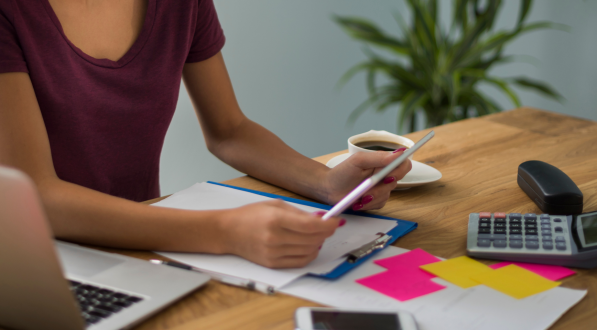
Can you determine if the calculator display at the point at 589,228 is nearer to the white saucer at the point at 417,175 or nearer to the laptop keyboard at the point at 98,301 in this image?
the white saucer at the point at 417,175

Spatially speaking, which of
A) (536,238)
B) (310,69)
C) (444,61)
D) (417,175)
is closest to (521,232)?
(536,238)

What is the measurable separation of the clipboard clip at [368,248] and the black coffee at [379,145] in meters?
0.25

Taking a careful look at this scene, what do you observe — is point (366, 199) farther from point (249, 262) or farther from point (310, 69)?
point (310, 69)

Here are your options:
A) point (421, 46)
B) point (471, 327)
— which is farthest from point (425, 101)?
point (471, 327)

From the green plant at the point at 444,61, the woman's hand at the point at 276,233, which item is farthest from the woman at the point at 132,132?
the green plant at the point at 444,61

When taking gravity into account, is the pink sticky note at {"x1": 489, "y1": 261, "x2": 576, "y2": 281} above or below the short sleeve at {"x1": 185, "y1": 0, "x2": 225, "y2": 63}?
below

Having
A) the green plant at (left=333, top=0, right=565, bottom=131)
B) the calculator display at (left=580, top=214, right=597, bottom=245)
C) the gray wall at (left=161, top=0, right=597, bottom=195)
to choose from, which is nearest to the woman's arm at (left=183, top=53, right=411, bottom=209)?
the calculator display at (left=580, top=214, right=597, bottom=245)

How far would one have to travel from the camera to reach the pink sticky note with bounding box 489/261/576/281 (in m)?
0.61

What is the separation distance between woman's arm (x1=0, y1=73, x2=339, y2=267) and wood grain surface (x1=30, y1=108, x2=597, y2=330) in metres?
0.04

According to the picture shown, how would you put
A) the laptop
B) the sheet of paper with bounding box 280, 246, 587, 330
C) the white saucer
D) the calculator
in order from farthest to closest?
the white saucer, the calculator, the sheet of paper with bounding box 280, 246, 587, 330, the laptop

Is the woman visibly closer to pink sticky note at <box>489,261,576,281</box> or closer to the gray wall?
pink sticky note at <box>489,261,576,281</box>

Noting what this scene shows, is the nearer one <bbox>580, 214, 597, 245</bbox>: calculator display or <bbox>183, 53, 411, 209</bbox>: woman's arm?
<bbox>580, 214, 597, 245</bbox>: calculator display

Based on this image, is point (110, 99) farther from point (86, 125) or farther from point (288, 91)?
point (288, 91)

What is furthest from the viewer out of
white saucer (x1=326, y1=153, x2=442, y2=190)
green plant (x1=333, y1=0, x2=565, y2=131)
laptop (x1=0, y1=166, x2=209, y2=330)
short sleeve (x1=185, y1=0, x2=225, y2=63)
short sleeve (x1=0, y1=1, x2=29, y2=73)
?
green plant (x1=333, y1=0, x2=565, y2=131)
